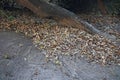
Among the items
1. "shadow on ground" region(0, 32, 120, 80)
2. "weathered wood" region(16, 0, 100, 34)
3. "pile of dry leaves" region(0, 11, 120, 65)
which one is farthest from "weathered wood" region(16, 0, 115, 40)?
"shadow on ground" region(0, 32, 120, 80)

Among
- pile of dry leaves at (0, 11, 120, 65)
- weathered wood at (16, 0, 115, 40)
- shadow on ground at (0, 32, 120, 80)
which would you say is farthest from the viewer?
weathered wood at (16, 0, 115, 40)

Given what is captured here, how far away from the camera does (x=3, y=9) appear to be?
11.2m

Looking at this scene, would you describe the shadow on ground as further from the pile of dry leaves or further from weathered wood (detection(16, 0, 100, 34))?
weathered wood (detection(16, 0, 100, 34))

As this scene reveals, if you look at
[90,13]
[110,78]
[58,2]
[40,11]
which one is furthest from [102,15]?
[110,78]

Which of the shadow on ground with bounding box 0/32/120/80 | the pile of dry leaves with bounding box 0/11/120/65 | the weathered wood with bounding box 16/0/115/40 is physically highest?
the weathered wood with bounding box 16/0/115/40

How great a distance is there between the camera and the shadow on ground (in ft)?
20.9

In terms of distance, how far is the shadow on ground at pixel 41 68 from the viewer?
6375 millimetres

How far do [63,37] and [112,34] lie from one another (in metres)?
1.98

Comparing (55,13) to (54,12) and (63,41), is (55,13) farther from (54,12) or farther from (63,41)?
(63,41)

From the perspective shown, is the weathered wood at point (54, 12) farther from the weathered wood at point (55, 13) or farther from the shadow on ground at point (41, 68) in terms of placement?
the shadow on ground at point (41, 68)

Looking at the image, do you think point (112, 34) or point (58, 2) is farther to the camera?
point (58, 2)

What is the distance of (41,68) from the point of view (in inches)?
263

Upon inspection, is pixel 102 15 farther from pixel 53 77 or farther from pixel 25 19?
pixel 53 77

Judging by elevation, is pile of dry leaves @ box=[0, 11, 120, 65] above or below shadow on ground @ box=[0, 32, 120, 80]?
above
